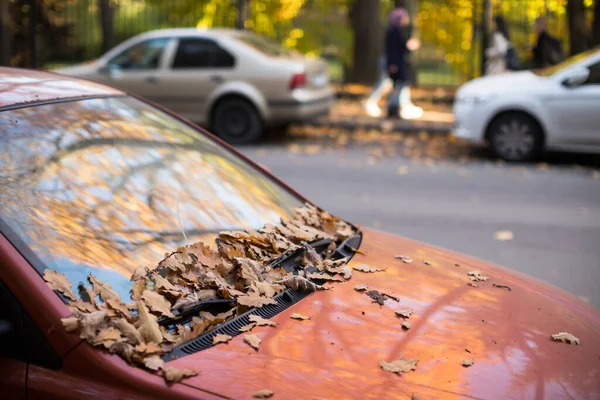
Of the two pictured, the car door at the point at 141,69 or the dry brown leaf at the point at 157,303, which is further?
the car door at the point at 141,69

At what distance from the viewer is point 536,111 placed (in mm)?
11180

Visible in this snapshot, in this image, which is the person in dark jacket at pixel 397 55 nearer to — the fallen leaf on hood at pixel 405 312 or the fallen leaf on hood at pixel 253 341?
the fallen leaf on hood at pixel 405 312

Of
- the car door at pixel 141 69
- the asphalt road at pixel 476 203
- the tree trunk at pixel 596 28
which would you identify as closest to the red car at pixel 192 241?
the asphalt road at pixel 476 203

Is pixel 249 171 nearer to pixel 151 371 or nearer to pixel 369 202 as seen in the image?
pixel 151 371

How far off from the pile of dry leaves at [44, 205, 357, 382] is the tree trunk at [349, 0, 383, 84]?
56.5ft

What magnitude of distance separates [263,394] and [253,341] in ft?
0.91

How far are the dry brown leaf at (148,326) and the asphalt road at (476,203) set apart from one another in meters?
4.05

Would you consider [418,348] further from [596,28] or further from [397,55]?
[596,28]

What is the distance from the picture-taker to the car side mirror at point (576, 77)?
428 inches

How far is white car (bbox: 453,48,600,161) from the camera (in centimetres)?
1087

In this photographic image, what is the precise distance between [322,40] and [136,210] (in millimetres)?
19584

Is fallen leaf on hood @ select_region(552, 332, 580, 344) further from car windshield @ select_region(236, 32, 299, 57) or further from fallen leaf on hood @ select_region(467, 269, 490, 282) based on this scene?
car windshield @ select_region(236, 32, 299, 57)

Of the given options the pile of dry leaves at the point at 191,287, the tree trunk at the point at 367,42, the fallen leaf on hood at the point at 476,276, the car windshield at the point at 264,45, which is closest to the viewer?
the pile of dry leaves at the point at 191,287

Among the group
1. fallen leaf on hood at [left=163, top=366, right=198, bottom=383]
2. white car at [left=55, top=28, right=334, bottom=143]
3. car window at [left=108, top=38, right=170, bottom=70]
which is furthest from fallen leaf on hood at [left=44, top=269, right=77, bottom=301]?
car window at [left=108, top=38, right=170, bottom=70]
